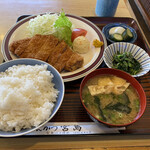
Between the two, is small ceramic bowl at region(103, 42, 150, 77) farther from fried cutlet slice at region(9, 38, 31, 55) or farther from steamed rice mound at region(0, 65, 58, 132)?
fried cutlet slice at region(9, 38, 31, 55)

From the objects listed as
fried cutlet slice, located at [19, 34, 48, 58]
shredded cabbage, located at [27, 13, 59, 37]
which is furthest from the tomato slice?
fried cutlet slice, located at [19, 34, 48, 58]

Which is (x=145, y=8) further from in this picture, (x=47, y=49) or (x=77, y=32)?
(x=47, y=49)

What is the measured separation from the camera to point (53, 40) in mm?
2240

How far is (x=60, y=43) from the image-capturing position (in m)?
2.24

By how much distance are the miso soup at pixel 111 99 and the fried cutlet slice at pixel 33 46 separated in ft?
3.25

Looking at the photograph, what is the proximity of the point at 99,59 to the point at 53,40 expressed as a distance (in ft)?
2.64

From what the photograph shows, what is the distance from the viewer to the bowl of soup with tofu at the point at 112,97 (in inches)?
57.6

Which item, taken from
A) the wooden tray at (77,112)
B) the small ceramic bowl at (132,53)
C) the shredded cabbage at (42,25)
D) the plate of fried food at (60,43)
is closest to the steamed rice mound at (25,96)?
the wooden tray at (77,112)

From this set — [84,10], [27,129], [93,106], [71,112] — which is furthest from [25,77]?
[84,10]

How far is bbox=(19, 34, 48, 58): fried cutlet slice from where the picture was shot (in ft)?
6.84

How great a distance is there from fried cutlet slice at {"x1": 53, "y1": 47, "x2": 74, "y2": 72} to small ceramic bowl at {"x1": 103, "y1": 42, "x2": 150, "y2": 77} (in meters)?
0.56

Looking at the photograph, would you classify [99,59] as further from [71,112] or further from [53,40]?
[71,112]

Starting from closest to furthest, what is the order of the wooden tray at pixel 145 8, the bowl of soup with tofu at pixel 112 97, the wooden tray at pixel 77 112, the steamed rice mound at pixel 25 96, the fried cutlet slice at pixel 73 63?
1. the steamed rice mound at pixel 25 96
2. the bowl of soup with tofu at pixel 112 97
3. the wooden tray at pixel 77 112
4. the fried cutlet slice at pixel 73 63
5. the wooden tray at pixel 145 8

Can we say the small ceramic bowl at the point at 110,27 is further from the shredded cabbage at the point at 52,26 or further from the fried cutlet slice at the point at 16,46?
the fried cutlet slice at the point at 16,46
